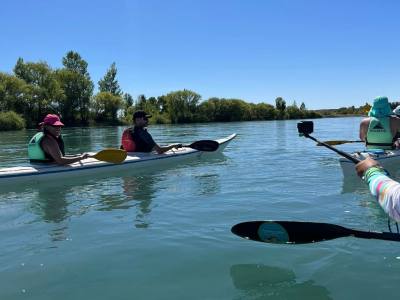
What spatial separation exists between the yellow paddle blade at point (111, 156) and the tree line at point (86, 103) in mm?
42632

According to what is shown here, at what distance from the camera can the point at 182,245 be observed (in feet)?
16.1

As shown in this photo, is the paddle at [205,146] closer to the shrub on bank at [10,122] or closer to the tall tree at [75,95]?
the shrub on bank at [10,122]

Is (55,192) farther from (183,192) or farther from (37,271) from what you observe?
(37,271)

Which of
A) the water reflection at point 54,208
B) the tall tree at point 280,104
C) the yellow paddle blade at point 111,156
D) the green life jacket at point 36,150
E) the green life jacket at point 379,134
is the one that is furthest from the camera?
the tall tree at point 280,104

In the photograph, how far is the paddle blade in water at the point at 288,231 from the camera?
3850 millimetres

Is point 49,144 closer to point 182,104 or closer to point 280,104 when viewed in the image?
point 182,104

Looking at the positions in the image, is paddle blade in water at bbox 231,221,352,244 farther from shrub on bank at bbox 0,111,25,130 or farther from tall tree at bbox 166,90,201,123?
tall tree at bbox 166,90,201,123

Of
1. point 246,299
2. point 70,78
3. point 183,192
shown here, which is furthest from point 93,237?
point 70,78

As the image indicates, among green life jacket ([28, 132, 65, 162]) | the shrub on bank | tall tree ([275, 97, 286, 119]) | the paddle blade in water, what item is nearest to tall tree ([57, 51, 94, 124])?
the shrub on bank

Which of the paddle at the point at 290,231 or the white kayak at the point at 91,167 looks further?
the white kayak at the point at 91,167

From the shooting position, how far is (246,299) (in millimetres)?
3609

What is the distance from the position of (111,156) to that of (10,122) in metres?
43.0

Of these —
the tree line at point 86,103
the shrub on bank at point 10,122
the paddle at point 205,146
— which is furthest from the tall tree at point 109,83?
the paddle at point 205,146

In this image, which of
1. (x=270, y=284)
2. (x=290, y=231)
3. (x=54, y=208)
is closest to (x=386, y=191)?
(x=290, y=231)
